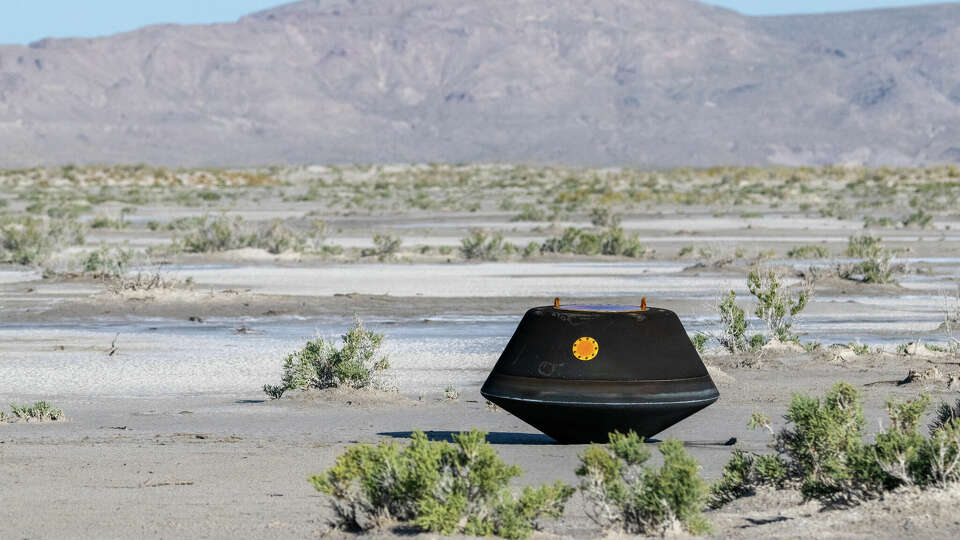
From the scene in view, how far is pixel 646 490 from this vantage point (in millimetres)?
7109

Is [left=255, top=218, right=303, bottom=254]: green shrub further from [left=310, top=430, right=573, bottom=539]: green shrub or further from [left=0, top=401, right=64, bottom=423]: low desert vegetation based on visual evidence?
[left=310, top=430, right=573, bottom=539]: green shrub

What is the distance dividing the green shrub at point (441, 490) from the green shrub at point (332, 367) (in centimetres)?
620

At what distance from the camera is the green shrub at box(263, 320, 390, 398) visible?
13.5m

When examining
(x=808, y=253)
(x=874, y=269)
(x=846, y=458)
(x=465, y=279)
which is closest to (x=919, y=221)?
(x=808, y=253)

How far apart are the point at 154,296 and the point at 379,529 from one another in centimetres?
1637

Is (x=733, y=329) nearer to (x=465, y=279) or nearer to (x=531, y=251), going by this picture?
(x=465, y=279)

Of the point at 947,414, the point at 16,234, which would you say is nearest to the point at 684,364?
the point at 947,414

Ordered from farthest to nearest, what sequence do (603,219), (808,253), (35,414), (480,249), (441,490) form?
(603,219), (480,249), (808,253), (35,414), (441,490)

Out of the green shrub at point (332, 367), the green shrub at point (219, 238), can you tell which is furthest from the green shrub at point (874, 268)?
the green shrub at point (219, 238)

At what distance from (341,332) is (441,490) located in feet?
41.1

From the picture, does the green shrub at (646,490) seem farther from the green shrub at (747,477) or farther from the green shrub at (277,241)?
the green shrub at (277,241)

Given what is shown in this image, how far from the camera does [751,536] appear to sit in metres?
7.31

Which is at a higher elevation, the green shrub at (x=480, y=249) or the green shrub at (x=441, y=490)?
the green shrub at (x=441, y=490)

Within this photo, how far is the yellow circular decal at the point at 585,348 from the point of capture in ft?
30.9
